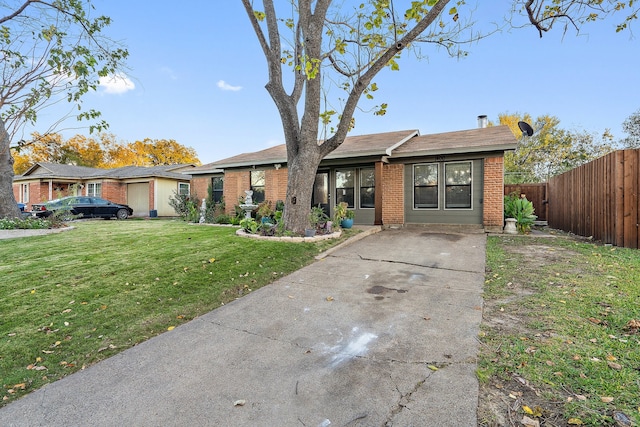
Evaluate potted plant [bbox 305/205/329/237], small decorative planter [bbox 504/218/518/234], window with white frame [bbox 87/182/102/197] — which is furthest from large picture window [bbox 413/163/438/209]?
window with white frame [bbox 87/182/102/197]

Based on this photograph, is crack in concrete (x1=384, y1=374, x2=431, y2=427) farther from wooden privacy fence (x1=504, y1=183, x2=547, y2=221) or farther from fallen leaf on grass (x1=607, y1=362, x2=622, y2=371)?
wooden privacy fence (x1=504, y1=183, x2=547, y2=221)

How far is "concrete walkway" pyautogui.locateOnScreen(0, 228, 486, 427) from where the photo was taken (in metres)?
2.14

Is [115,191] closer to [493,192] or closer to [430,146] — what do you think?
[430,146]

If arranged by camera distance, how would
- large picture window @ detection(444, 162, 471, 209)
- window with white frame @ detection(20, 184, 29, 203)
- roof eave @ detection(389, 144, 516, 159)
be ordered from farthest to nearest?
window with white frame @ detection(20, 184, 29, 203) < large picture window @ detection(444, 162, 471, 209) < roof eave @ detection(389, 144, 516, 159)

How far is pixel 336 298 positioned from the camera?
438cm

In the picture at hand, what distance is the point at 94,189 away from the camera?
22.9 meters

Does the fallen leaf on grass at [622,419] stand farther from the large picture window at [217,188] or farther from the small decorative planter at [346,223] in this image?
the large picture window at [217,188]

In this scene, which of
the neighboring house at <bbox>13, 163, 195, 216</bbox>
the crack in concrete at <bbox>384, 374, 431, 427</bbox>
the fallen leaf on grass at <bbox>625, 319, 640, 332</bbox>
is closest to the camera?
the crack in concrete at <bbox>384, 374, 431, 427</bbox>

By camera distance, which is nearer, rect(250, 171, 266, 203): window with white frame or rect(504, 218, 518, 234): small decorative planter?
rect(504, 218, 518, 234): small decorative planter

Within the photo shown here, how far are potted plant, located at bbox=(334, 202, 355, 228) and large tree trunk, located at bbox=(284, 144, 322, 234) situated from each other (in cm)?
164

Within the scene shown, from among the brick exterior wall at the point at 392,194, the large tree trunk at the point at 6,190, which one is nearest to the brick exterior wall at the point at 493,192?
the brick exterior wall at the point at 392,194

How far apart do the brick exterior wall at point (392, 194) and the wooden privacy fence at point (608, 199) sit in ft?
16.2

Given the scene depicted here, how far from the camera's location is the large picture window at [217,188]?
15.4 meters

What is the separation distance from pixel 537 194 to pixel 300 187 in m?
11.0
